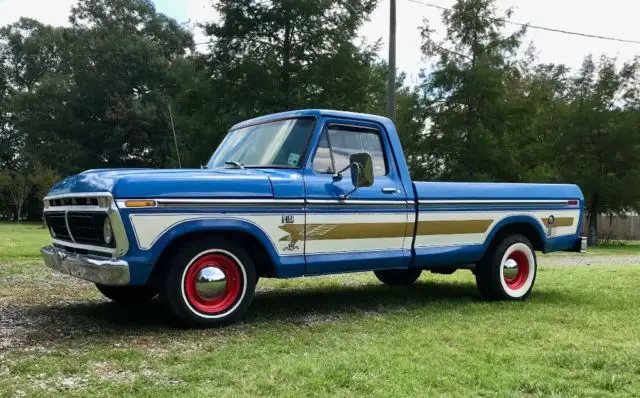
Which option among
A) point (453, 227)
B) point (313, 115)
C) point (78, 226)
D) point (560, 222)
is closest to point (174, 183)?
point (78, 226)

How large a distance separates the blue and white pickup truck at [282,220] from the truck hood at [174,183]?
10mm

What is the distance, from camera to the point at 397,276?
873 centimetres

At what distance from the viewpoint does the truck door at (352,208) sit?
6.07 metres

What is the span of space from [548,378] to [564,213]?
4274 mm

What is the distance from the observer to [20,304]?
265 inches

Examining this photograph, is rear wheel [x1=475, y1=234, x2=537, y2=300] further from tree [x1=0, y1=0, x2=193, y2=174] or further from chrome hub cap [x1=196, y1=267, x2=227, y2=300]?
tree [x1=0, y1=0, x2=193, y2=174]

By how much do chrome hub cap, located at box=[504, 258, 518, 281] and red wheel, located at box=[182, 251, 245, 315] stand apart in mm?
→ 3527

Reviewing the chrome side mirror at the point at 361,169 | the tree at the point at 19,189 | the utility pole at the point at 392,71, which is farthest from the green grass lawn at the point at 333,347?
the tree at the point at 19,189

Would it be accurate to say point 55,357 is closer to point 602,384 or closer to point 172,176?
point 172,176

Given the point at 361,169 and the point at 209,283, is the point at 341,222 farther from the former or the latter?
the point at 209,283

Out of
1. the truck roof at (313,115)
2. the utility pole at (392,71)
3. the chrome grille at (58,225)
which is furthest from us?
the utility pole at (392,71)

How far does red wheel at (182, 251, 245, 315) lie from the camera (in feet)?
18.0

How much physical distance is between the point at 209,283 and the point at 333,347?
1.29m

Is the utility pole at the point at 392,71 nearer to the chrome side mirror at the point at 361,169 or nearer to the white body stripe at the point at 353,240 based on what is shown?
the white body stripe at the point at 353,240
